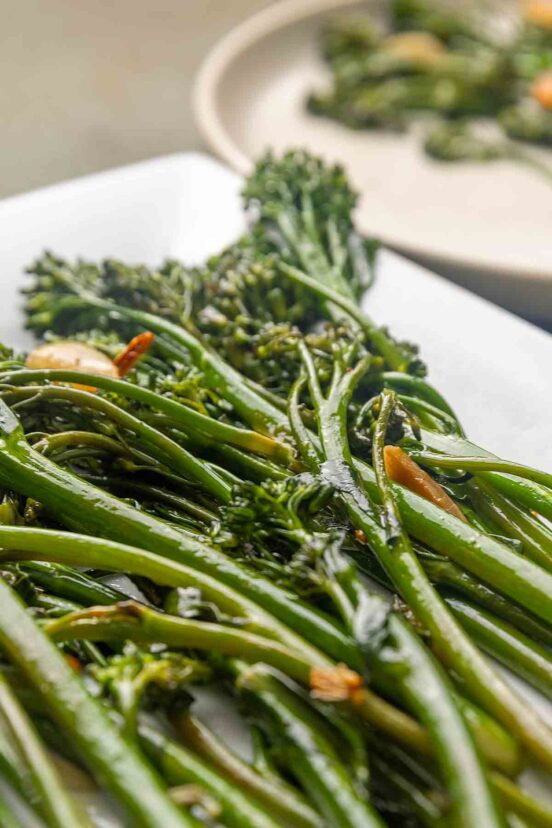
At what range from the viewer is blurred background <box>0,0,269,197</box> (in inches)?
160

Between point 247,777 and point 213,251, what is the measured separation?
60.4 inches

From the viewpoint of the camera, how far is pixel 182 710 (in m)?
1.22

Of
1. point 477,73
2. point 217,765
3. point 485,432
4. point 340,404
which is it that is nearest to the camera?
point 217,765

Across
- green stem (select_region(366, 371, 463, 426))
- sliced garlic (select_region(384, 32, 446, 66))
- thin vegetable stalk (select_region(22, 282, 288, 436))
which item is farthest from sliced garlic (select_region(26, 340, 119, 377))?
sliced garlic (select_region(384, 32, 446, 66))

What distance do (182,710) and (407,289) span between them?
47.9 inches

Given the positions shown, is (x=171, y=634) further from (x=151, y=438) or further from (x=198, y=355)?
(x=198, y=355)

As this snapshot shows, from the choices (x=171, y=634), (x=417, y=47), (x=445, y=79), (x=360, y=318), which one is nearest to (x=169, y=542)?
(x=171, y=634)

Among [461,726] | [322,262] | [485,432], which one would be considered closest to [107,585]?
[461,726]

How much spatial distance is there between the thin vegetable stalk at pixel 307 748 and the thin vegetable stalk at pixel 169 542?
0.06 m

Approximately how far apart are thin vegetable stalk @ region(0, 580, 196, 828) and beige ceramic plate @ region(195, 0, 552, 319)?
1537mm

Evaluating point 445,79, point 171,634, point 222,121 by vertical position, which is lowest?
point 171,634

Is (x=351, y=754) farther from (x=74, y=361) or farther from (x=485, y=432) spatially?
(x=74, y=361)

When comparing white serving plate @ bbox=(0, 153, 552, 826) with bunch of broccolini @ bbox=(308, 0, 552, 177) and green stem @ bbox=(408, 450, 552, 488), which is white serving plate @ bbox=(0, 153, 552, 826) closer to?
green stem @ bbox=(408, 450, 552, 488)

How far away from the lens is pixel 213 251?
2412 millimetres
